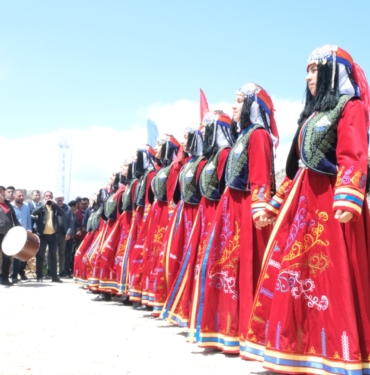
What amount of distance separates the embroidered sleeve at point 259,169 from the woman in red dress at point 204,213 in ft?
2.11

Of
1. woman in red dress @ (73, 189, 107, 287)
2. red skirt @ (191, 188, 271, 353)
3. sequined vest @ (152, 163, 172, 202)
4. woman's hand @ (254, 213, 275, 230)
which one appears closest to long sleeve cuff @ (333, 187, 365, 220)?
woman's hand @ (254, 213, 275, 230)

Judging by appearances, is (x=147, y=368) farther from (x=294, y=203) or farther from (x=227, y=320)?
(x=294, y=203)

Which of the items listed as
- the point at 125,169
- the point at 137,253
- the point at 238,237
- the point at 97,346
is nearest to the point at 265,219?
the point at 238,237

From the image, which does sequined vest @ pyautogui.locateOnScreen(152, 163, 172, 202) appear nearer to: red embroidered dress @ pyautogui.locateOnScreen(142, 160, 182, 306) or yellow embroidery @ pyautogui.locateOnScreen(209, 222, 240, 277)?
red embroidered dress @ pyautogui.locateOnScreen(142, 160, 182, 306)

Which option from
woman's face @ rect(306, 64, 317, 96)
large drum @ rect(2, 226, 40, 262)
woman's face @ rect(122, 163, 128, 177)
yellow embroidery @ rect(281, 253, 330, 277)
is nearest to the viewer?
yellow embroidery @ rect(281, 253, 330, 277)

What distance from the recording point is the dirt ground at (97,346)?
352 cm

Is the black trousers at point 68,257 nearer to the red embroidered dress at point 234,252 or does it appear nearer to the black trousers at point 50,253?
the black trousers at point 50,253

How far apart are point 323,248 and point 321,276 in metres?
0.16

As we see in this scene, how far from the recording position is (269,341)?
3123 millimetres

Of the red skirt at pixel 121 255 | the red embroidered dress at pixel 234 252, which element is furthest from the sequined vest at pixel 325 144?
the red skirt at pixel 121 255

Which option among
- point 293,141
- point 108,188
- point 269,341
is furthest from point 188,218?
point 108,188

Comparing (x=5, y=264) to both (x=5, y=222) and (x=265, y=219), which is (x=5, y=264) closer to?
(x=5, y=222)

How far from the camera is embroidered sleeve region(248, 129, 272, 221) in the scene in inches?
151

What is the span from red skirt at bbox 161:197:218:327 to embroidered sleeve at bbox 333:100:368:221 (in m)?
1.75
